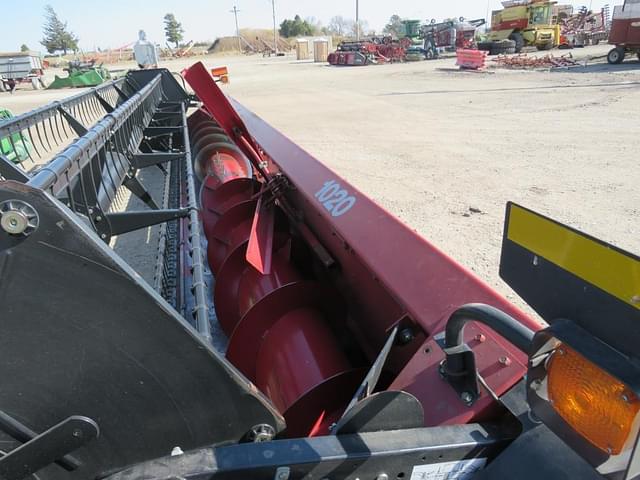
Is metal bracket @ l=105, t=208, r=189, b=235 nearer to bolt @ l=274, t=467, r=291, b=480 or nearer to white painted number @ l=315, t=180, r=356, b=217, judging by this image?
white painted number @ l=315, t=180, r=356, b=217

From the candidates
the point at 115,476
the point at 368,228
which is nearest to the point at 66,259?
the point at 115,476

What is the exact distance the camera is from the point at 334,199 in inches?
75.4

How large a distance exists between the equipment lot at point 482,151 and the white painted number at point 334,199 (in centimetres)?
37

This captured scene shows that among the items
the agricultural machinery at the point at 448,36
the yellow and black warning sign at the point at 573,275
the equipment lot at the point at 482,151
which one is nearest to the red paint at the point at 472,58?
the equipment lot at the point at 482,151

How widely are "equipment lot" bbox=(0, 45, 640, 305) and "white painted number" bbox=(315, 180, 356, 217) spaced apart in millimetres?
374

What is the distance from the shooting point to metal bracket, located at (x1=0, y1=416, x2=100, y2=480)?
0.87 m

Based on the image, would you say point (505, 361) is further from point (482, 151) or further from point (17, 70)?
point (17, 70)

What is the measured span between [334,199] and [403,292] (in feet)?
2.22

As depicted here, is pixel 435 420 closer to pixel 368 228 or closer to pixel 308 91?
pixel 368 228

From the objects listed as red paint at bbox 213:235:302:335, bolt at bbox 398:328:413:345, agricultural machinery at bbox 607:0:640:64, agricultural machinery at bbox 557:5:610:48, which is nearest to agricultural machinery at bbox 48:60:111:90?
agricultural machinery at bbox 607:0:640:64

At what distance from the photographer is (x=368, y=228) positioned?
1638 mm

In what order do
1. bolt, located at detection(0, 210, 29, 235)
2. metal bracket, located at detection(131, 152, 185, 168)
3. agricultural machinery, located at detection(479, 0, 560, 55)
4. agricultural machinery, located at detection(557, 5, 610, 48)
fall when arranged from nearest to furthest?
bolt, located at detection(0, 210, 29, 235) → metal bracket, located at detection(131, 152, 185, 168) → agricultural machinery, located at detection(479, 0, 560, 55) → agricultural machinery, located at detection(557, 5, 610, 48)

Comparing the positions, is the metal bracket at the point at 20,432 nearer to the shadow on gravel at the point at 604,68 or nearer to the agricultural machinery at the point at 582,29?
the shadow on gravel at the point at 604,68

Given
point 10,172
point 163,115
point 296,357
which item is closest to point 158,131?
point 163,115
